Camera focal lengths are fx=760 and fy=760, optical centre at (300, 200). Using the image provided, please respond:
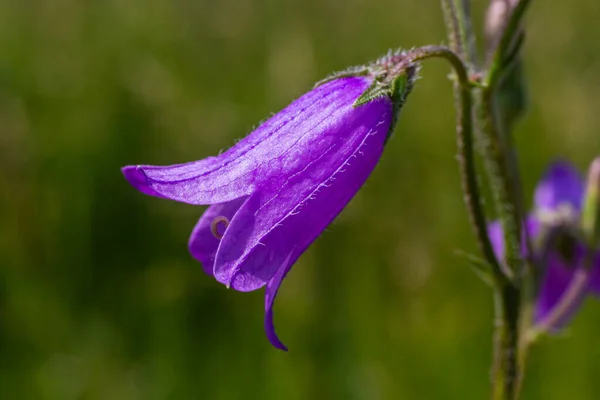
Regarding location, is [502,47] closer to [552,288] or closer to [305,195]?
[305,195]

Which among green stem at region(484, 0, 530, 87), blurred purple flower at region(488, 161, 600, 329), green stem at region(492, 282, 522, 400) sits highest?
green stem at region(484, 0, 530, 87)

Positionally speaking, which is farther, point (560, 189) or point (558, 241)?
point (560, 189)

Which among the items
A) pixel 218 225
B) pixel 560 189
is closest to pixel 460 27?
pixel 218 225

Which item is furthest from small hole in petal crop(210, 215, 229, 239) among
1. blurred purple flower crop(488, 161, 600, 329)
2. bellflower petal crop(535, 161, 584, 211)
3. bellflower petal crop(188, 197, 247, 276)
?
bellflower petal crop(535, 161, 584, 211)

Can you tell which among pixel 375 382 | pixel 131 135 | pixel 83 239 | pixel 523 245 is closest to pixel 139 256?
pixel 83 239

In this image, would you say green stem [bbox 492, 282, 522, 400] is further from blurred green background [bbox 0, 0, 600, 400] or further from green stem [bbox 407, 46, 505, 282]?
blurred green background [bbox 0, 0, 600, 400]

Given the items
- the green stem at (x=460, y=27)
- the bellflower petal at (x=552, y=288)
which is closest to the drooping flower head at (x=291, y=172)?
the green stem at (x=460, y=27)

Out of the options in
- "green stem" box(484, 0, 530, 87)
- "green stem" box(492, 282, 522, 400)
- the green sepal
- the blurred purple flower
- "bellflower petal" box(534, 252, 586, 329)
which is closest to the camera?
"green stem" box(484, 0, 530, 87)
